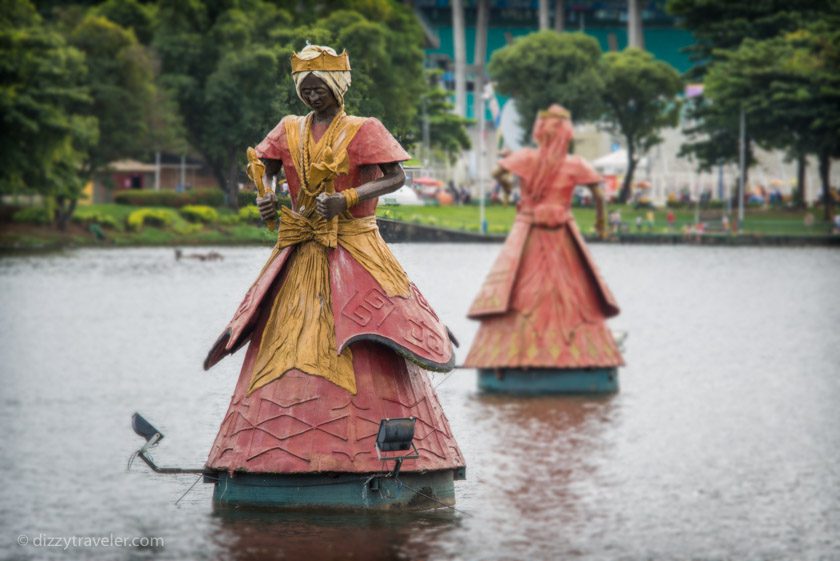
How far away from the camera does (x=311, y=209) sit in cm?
1380

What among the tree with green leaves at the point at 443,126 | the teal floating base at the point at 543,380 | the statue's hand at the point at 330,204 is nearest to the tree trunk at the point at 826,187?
the tree with green leaves at the point at 443,126

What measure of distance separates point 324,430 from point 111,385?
21.2 meters

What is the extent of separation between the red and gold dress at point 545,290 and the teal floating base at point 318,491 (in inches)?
557

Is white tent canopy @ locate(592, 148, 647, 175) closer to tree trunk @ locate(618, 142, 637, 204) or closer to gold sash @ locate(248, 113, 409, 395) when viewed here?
tree trunk @ locate(618, 142, 637, 204)

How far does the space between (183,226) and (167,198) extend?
7130mm

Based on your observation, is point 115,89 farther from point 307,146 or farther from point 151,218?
point 307,146

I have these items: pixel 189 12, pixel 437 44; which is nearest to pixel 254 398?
pixel 189 12

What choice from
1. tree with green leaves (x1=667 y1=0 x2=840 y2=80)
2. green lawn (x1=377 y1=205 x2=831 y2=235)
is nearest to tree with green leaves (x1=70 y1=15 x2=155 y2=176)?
green lawn (x1=377 y1=205 x2=831 y2=235)

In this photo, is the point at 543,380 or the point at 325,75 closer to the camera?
the point at 325,75

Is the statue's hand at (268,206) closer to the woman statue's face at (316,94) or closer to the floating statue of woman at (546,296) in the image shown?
the woman statue's face at (316,94)

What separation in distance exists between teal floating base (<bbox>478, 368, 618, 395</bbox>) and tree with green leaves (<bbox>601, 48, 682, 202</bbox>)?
84.4 metres

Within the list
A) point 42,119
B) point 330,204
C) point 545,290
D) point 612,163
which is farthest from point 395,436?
point 612,163

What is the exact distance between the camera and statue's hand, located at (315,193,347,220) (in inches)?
531

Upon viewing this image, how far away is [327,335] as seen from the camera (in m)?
13.7
